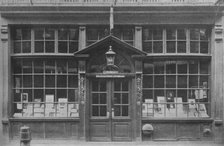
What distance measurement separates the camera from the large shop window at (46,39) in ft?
46.2

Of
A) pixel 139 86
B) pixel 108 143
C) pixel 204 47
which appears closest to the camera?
pixel 108 143

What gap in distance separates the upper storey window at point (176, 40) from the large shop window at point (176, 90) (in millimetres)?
472

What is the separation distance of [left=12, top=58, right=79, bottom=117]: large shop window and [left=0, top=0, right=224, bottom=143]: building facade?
0.13 feet

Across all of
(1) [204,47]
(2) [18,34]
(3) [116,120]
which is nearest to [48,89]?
(2) [18,34]

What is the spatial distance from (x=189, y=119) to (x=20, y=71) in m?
6.83

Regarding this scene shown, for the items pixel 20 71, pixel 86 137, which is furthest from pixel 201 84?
pixel 20 71

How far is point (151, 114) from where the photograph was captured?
1396 centimetres

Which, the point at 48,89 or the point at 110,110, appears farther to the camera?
the point at 48,89

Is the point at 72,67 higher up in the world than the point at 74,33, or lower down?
lower down

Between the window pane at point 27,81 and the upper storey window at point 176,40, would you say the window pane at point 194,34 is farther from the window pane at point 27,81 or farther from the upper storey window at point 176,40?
the window pane at point 27,81

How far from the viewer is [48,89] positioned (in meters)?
14.0

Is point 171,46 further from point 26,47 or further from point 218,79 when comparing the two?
point 26,47

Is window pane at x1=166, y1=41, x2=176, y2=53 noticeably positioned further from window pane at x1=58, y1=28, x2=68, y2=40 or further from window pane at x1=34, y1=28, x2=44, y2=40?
window pane at x1=34, y1=28, x2=44, y2=40

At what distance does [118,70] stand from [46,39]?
308 centimetres
